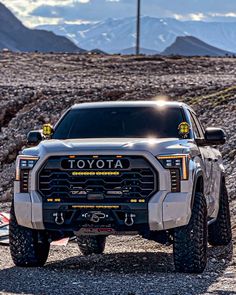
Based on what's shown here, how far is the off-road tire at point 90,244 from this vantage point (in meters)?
14.3

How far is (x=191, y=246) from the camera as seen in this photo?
11.7 meters

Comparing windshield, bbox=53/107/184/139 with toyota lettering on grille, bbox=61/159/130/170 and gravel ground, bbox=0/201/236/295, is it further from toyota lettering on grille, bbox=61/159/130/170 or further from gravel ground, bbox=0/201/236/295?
gravel ground, bbox=0/201/236/295

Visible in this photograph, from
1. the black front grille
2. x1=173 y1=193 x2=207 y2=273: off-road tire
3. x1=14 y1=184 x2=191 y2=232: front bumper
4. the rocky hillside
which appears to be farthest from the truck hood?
the rocky hillside

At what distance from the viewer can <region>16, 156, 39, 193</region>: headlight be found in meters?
11.8

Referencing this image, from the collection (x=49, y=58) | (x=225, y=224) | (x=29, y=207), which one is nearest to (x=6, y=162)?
(x=225, y=224)

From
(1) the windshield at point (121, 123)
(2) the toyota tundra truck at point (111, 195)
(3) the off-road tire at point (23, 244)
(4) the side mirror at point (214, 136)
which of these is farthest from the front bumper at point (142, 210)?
(1) the windshield at point (121, 123)

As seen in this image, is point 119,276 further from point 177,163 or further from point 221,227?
point 221,227

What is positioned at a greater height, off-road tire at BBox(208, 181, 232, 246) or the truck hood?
the truck hood

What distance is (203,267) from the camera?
11844 mm

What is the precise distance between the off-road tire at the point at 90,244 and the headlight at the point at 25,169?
2607 millimetres

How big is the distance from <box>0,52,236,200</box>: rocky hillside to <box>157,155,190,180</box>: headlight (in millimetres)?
7264

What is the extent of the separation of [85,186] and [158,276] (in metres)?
1.35

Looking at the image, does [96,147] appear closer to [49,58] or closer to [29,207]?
[29,207]

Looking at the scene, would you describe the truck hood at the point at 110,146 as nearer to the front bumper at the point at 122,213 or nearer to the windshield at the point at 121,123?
the front bumper at the point at 122,213
